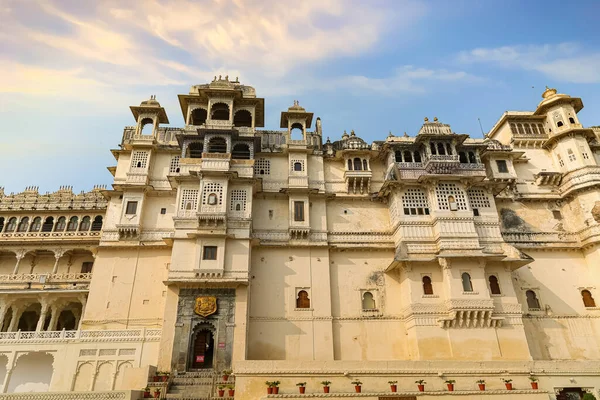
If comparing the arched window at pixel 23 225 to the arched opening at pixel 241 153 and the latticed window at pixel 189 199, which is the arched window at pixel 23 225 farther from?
the arched opening at pixel 241 153

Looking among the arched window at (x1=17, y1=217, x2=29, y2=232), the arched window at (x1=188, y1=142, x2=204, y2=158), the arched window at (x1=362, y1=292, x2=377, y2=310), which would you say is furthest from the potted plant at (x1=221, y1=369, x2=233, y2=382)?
the arched window at (x1=17, y1=217, x2=29, y2=232)

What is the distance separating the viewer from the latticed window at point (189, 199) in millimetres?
26995

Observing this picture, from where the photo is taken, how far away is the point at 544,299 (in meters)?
28.0

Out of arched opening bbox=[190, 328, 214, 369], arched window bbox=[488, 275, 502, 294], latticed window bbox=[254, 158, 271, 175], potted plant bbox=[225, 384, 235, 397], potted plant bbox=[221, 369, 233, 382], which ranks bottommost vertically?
potted plant bbox=[225, 384, 235, 397]

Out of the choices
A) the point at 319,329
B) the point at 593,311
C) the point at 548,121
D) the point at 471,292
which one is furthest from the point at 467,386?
the point at 548,121

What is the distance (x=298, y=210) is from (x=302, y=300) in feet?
21.1

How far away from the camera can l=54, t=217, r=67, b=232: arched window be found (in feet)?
102

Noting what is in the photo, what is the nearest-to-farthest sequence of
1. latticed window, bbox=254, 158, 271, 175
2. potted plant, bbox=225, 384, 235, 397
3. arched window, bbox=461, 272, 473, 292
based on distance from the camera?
potted plant, bbox=225, 384, 235, 397 < arched window, bbox=461, 272, 473, 292 < latticed window, bbox=254, 158, 271, 175

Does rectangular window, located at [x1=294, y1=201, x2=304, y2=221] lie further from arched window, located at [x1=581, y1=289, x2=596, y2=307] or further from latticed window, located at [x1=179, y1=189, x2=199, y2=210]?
arched window, located at [x1=581, y1=289, x2=596, y2=307]

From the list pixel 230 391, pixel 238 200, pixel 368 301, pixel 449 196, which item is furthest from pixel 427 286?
pixel 230 391

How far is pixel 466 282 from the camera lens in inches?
1000

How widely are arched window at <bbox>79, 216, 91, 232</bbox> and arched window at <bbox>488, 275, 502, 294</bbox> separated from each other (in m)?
30.2

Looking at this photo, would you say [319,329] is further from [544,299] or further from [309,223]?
[544,299]

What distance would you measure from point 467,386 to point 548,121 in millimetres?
26191
